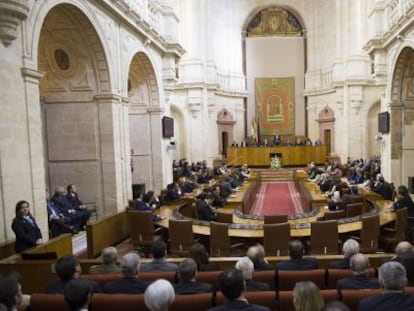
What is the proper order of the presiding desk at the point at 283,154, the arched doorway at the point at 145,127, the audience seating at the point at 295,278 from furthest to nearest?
1. the presiding desk at the point at 283,154
2. the arched doorway at the point at 145,127
3. the audience seating at the point at 295,278

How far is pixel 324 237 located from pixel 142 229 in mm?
3457

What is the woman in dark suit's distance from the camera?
18.8 ft

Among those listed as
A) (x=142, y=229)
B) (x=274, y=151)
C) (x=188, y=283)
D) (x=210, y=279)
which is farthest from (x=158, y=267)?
(x=274, y=151)

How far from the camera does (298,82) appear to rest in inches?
1053

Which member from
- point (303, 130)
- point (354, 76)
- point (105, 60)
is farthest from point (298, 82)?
point (105, 60)

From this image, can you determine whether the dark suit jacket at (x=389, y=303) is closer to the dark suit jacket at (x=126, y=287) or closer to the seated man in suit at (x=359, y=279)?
the seated man in suit at (x=359, y=279)

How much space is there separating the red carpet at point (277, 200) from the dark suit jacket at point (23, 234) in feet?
25.3

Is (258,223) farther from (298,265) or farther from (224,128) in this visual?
(224,128)

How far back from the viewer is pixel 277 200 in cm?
1472

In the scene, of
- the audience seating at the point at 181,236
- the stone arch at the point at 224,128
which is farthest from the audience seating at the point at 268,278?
the stone arch at the point at 224,128

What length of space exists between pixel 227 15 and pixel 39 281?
78.4ft

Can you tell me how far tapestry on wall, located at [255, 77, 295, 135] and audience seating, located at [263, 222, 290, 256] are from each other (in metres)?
20.6

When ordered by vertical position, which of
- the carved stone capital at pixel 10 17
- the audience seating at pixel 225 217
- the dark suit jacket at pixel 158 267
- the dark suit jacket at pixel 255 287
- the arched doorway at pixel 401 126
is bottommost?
the audience seating at pixel 225 217

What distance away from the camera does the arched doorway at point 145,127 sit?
13.9 metres
